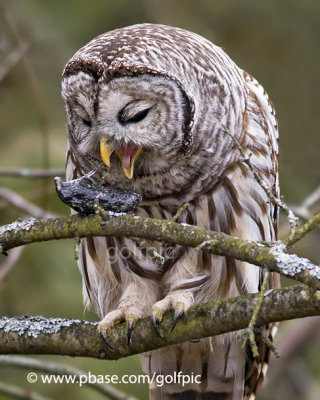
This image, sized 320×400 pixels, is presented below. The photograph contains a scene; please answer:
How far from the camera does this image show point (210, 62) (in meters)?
4.44

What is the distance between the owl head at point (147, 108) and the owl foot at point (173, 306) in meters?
0.50

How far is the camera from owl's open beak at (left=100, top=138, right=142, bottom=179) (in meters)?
3.96

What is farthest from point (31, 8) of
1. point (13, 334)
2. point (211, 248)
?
point (211, 248)

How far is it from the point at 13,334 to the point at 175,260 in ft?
3.49

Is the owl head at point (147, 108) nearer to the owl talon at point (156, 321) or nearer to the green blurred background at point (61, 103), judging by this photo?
the owl talon at point (156, 321)

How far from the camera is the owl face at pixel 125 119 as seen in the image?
12.9 feet

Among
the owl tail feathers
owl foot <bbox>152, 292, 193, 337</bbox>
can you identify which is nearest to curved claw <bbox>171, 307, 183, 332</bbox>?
owl foot <bbox>152, 292, 193, 337</bbox>

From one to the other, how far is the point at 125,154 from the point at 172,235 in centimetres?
91

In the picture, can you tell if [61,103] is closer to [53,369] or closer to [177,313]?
[53,369]

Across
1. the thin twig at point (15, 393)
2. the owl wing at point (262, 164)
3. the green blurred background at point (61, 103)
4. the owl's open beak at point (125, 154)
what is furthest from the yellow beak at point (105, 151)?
the green blurred background at point (61, 103)

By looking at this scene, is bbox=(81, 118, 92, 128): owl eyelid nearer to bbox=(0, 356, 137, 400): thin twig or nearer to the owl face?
the owl face

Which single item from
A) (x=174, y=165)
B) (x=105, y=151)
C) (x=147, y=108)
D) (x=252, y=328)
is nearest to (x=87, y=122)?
(x=105, y=151)

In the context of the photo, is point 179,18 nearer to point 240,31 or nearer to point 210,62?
point 240,31

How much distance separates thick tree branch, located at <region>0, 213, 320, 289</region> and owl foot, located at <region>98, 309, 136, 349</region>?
679 mm
